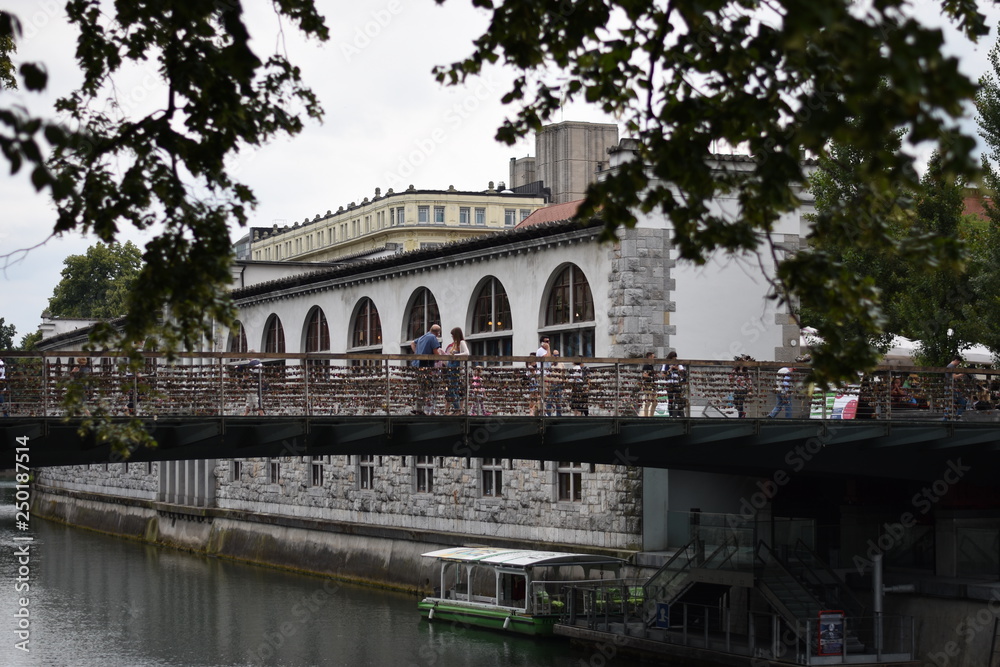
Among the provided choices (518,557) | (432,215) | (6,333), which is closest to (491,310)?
Result: (518,557)

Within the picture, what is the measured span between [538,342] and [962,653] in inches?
505

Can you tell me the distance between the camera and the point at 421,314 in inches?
1578

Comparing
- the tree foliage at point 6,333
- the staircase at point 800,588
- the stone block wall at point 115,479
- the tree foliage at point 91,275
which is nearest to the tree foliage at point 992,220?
the staircase at point 800,588

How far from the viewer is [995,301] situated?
1268 inches

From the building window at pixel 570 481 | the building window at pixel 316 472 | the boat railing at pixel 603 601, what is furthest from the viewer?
the building window at pixel 316 472

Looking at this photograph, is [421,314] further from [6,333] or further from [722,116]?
[6,333]

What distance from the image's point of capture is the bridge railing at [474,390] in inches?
784

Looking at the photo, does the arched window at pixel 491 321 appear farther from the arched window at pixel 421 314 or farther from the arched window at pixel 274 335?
the arched window at pixel 274 335

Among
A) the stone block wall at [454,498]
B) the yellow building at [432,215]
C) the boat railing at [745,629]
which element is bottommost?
the boat railing at [745,629]

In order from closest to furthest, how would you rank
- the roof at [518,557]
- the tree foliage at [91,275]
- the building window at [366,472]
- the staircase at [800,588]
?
the staircase at [800,588]
the roof at [518,557]
the building window at [366,472]
the tree foliage at [91,275]

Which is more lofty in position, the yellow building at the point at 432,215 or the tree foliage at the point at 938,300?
the yellow building at the point at 432,215

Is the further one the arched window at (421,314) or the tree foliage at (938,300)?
the arched window at (421,314)

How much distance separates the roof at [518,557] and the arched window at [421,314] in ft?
21.9

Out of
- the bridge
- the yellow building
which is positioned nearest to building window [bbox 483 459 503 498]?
the bridge
